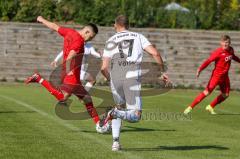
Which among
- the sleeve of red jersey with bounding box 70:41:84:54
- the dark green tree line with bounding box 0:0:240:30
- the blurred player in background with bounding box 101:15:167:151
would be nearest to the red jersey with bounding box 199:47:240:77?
the sleeve of red jersey with bounding box 70:41:84:54

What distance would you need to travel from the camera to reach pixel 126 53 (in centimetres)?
1085

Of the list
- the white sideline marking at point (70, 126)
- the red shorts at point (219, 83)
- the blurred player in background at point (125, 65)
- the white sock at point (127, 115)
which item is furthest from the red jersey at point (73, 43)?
A: the red shorts at point (219, 83)

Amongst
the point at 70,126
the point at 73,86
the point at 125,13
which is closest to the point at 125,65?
the point at 73,86

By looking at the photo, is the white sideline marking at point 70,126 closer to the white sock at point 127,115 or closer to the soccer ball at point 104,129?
the soccer ball at point 104,129

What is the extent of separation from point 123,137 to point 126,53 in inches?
→ 97.8

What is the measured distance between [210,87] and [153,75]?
14161 mm

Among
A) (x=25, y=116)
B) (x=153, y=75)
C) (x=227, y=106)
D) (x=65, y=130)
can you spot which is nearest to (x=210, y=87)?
(x=227, y=106)

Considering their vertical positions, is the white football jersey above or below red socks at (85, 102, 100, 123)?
above

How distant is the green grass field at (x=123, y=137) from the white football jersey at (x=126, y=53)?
1.20 meters

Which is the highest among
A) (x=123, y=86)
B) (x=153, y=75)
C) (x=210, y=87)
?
(x=123, y=86)

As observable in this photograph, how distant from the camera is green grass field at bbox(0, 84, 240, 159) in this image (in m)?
10.5

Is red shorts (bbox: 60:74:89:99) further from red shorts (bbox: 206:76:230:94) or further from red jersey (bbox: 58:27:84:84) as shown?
red shorts (bbox: 206:76:230:94)

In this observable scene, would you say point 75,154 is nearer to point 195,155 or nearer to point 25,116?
point 195,155

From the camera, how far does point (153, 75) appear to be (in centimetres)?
3400
